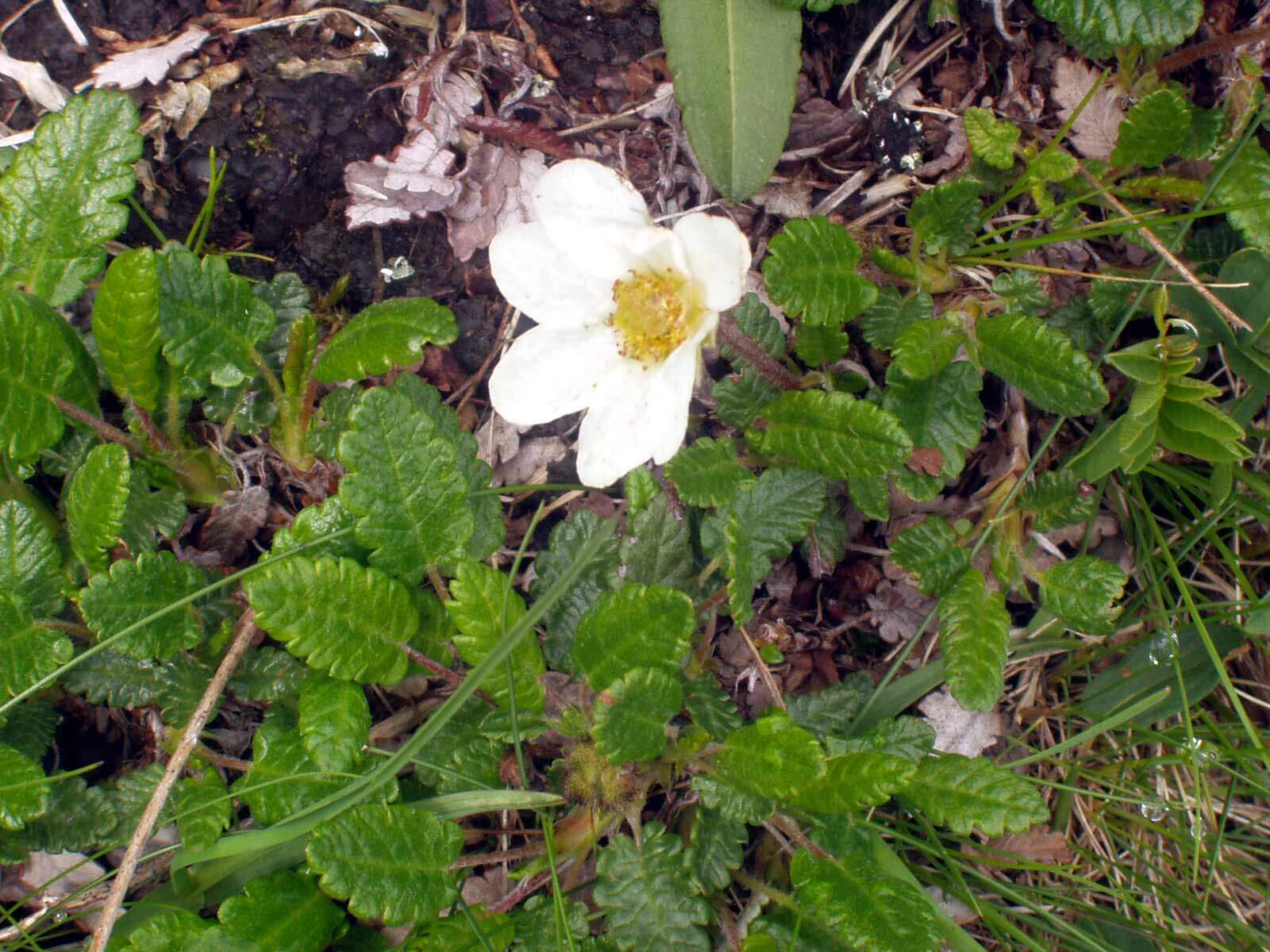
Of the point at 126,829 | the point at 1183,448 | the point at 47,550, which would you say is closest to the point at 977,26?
the point at 1183,448

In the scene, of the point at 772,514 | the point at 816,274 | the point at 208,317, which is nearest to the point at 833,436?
the point at 772,514

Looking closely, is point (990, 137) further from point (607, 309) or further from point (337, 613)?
point (337, 613)

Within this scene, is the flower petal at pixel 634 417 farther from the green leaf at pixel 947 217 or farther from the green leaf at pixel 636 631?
the green leaf at pixel 947 217

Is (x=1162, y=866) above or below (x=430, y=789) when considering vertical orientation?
below

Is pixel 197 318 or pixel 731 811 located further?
pixel 197 318

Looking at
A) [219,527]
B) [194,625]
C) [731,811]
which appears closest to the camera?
[731,811]

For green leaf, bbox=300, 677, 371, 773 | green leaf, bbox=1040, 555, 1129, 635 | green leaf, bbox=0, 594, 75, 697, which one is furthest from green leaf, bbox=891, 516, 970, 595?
green leaf, bbox=0, 594, 75, 697

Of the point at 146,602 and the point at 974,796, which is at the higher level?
the point at 146,602

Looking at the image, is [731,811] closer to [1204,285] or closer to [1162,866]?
[1162,866]
